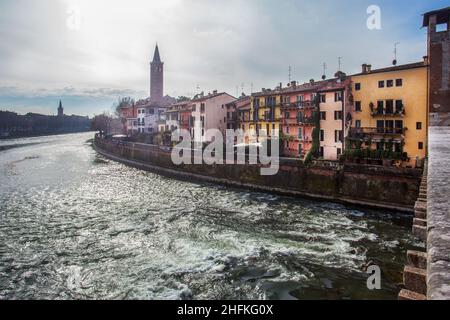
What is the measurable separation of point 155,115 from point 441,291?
8416 centimetres

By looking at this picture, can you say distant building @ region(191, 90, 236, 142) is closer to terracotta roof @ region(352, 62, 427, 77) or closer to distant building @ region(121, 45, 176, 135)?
distant building @ region(121, 45, 176, 135)

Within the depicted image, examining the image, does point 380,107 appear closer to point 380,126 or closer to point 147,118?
point 380,126

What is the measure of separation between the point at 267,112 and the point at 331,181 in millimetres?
22995

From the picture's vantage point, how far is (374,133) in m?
36.0

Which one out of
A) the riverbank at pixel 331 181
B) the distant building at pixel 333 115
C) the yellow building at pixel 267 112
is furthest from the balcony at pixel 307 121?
the riverbank at pixel 331 181

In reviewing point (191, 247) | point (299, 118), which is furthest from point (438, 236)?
point (299, 118)

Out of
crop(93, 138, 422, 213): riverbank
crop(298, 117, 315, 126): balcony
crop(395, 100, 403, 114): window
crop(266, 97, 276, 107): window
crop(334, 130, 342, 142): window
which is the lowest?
crop(93, 138, 422, 213): riverbank

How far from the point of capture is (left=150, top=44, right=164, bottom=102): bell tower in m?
117

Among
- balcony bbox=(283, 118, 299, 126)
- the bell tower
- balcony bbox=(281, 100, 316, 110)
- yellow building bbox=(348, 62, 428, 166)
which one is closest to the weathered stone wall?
yellow building bbox=(348, 62, 428, 166)

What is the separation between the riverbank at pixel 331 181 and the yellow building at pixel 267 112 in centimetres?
Result: 1445

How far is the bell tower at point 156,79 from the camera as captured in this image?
117 meters

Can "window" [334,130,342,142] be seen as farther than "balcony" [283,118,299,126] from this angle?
No

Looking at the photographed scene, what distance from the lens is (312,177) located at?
31.4 m
